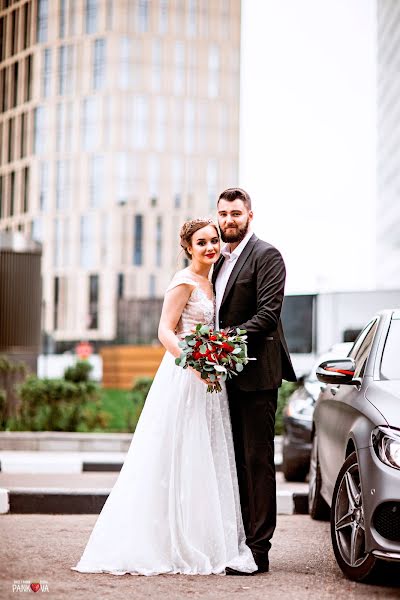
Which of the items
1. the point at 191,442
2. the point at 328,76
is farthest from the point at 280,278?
the point at 328,76

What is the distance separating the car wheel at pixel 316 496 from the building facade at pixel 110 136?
8416 cm

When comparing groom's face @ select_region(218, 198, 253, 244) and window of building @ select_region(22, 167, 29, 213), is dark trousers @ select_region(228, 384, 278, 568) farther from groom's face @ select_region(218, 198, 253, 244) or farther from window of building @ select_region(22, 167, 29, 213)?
window of building @ select_region(22, 167, 29, 213)

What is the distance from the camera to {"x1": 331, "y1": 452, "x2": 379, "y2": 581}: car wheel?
5172mm

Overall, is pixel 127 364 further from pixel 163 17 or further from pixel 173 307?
pixel 163 17

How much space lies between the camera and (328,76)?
70625mm

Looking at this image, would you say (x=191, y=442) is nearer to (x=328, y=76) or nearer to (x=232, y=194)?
(x=232, y=194)

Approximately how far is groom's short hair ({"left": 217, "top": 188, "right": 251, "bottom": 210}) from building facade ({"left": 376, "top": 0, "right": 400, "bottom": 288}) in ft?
373

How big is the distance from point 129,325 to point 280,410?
68.4 metres

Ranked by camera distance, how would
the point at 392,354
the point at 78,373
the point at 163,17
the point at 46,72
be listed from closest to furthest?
1. the point at 392,354
2. the point at 78,373
3. the point at 46,72
4. the point at 163,17

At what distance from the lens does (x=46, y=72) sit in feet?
319

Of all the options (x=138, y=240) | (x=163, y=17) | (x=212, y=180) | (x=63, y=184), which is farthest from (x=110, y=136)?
(x=163, y=17)

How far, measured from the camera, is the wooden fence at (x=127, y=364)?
33.1m

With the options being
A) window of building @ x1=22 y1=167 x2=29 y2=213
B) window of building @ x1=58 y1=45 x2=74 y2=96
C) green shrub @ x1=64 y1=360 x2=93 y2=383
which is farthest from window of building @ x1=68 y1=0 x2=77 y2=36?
green shrub @ x1=64 y1=360 x2=93 y2=383

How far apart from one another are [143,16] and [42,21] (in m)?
9.49
